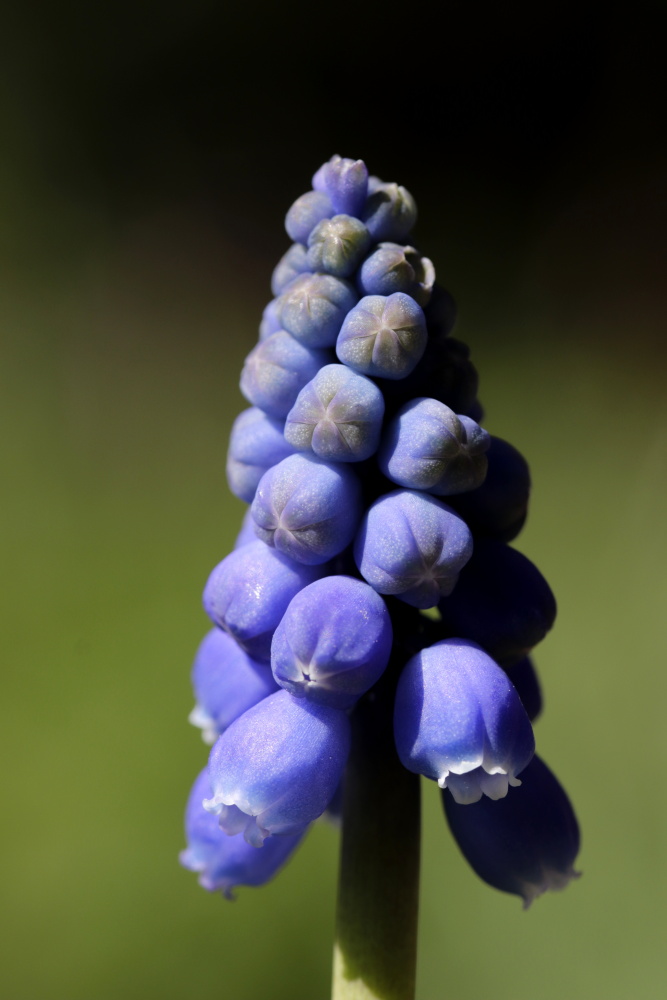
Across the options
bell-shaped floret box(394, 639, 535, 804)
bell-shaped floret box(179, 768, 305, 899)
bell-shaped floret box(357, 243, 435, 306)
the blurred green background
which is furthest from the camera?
the blurred green background

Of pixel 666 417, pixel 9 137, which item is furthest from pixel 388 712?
pixel 9 137

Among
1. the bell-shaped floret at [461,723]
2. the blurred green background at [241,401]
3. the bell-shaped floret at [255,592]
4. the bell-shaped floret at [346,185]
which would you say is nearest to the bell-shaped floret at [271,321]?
the bell-shaped floret at [346,185]

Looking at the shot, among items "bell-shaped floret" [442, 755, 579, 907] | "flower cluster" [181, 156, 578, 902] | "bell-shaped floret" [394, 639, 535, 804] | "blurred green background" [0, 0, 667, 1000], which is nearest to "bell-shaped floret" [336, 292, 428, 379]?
"flower cluster" [181, 156, 578, 902]

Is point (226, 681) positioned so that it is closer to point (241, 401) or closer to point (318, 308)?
point (318, 308)

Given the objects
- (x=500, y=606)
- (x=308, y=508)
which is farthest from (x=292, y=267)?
(x=500, y=606)

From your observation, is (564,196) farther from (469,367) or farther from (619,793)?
(469,367)

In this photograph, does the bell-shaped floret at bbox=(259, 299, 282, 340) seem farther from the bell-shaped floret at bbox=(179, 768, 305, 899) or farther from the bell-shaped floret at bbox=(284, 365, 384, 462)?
the bell-shaped floret at bbox=(179, 768, 305, 899)

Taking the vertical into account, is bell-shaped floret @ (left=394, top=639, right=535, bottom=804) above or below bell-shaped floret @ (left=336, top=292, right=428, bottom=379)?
below
